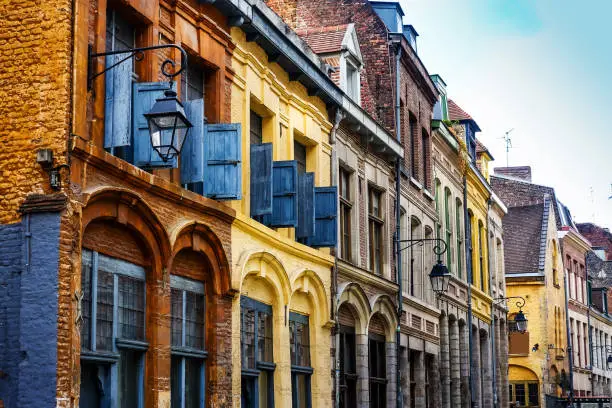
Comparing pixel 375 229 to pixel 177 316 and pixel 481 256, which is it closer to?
pixel 177 316

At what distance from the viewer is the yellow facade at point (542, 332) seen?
160 ft

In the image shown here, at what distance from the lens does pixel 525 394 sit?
48.2 m

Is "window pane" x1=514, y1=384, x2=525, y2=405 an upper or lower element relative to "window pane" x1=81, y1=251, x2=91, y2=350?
lower

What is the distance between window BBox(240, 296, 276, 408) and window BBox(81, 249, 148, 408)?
348 cm

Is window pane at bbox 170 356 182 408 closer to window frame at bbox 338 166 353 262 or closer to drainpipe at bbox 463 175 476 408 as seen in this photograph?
window frame at bbox 338 166 353 262

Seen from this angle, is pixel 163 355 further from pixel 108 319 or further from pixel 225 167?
pixel 225 167

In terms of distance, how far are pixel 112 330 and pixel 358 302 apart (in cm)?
1077

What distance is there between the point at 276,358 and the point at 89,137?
720 centimetres

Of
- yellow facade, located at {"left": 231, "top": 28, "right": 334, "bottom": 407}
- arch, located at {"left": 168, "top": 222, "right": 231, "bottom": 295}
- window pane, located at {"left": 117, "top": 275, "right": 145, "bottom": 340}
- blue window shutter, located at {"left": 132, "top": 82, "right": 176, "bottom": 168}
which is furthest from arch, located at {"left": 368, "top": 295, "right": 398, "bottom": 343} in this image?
blue window shutter, located at {"left": 132, "top": 82, "right": 176, "bottom": 168}

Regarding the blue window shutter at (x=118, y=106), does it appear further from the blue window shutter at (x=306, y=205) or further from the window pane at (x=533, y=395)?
the window pane at (x=533, y=395)

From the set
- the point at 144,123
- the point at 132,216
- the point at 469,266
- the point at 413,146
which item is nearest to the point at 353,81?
the point at 413,146

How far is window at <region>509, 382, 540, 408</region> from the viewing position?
47.8m

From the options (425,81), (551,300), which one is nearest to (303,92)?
(425,81)

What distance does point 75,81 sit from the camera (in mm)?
13023
